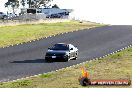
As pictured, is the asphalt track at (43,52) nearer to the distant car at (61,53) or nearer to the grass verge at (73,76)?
the distant car at (61,53)

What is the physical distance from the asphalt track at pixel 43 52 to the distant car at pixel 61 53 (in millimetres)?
554

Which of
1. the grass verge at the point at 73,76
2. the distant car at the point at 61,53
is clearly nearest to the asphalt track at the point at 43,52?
the distant car at the point at 61,53

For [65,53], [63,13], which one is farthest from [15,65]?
[63,13]

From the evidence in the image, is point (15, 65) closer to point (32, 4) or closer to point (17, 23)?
point (17, 23)

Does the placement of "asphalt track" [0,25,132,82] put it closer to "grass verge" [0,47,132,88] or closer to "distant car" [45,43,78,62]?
"distant car" [45,43,78,62]

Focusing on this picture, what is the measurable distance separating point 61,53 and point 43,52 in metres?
7.54

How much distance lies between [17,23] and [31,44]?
25.5 meters

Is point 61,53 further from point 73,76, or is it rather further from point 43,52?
point 73,76

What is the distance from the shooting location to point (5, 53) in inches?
1622

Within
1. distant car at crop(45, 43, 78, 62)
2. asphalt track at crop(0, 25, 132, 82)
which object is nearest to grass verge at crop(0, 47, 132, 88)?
asphalt track at crop(0, 25, 132, 82)

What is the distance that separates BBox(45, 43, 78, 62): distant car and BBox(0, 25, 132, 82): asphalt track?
1.82ft

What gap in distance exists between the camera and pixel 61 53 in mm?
35688

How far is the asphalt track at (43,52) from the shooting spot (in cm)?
3008

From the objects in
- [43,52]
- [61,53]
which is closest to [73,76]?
[61,53]
